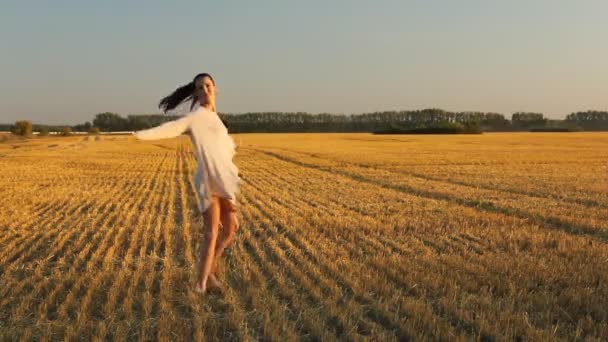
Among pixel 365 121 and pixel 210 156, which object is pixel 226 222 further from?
pixel 365 121

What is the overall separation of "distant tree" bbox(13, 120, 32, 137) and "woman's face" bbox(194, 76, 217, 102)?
3800 inches

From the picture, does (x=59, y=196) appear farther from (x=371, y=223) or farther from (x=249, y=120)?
(x=249, y=120)

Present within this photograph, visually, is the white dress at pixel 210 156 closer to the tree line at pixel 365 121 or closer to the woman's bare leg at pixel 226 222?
the woman's bare leg at pixel 226 222

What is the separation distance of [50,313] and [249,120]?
133 m

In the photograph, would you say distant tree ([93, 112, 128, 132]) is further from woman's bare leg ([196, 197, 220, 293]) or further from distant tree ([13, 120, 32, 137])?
woman's bare leg ([196, 197, 220, 293])

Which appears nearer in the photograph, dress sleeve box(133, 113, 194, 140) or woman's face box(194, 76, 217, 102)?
dress sleeve box(133, 113, 194, 140)

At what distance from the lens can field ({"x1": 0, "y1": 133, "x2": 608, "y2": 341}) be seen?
4.79 m

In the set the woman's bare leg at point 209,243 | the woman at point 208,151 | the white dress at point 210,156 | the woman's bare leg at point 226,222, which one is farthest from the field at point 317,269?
the white dress at point 210,156

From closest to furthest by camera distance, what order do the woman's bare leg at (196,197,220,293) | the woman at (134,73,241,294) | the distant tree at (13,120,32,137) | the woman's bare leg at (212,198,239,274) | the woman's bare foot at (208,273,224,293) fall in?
the woman at (134,73,241,294) < the woman's bare leg at (196,197,220,293) < the woman's bare leg at (212,198,239,274) < the woman's bare foot at (208,273,224,293) < the distant tree at (13,120,32,137)

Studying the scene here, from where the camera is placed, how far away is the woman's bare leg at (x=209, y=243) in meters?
5.36

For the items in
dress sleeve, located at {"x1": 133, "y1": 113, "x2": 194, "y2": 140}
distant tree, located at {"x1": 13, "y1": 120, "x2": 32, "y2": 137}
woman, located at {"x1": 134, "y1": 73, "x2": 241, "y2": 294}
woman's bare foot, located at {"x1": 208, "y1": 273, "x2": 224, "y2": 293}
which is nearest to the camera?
dress sleeve, located at {"x1": 133, "y1": 113, "x2": 194, "y2": 140}

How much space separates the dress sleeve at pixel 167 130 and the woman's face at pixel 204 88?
0.82ft

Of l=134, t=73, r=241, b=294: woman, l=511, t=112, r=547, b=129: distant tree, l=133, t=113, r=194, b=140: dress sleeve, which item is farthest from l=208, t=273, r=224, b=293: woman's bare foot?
l=511, t=112, r=547, b=129: distant tree

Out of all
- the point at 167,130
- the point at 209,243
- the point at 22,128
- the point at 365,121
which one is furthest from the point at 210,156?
the point at 365,121
